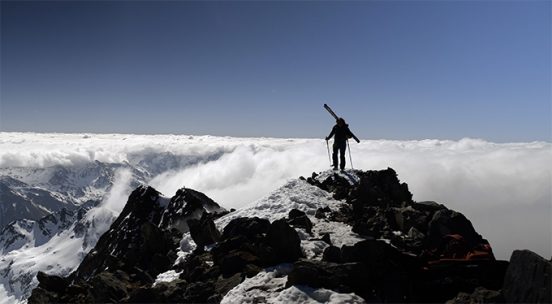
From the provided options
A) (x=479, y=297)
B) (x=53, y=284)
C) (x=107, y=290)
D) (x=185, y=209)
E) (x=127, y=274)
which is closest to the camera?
(x=479, y=297)

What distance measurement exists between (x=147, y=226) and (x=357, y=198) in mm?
14490

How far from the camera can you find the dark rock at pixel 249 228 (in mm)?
20547

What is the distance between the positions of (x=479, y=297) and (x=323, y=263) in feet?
17.4

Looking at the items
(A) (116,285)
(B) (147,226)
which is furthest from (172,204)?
(A) (116,285)

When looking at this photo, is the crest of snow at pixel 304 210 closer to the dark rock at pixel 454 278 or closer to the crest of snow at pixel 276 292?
the crest of snow at pixel 276 292

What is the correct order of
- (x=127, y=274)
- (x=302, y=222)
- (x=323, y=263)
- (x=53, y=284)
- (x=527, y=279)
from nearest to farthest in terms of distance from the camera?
(x=527, y=279)
(x=323, y=263)
(x=53, y=284)
(x=127, y=274)
(x=302, y=222)

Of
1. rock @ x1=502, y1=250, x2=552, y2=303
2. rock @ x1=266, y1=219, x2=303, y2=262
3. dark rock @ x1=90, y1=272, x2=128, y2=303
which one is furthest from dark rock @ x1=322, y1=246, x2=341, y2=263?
dark rock @ x1=90, y1=272, x2=128, y2=303

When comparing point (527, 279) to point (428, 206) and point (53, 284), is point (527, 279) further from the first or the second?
point (53, 284)

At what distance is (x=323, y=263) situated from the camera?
1477cm

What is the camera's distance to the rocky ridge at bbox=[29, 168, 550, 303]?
13.6m

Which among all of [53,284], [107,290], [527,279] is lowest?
[53,284]

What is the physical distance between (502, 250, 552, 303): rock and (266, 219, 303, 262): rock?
26.3 feet

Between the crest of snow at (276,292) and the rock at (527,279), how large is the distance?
4665 mm

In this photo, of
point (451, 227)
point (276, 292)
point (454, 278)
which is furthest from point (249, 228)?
point (451, 227)
